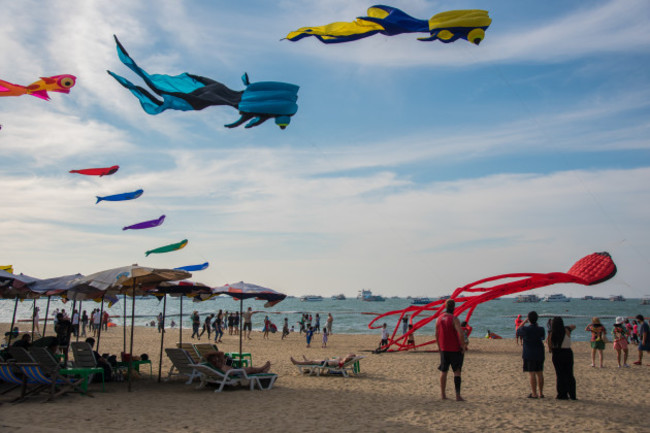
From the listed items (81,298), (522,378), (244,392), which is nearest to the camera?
(244,392)

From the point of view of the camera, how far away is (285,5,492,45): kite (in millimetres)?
8891

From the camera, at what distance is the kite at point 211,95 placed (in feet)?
32.1

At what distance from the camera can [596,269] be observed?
31.8ft

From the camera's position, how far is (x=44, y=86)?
444 inches

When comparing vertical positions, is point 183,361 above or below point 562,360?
below

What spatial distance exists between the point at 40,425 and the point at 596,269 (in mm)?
9490

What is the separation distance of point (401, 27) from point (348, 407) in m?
6.65

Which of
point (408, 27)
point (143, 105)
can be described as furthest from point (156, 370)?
point (408, 27)

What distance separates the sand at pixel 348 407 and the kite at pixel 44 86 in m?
6.09

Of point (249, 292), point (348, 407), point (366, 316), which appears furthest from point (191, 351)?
point (366, 316)

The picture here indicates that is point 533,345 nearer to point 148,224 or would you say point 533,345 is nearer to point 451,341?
point 451,341

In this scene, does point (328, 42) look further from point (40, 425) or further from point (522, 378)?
point (522, 378)

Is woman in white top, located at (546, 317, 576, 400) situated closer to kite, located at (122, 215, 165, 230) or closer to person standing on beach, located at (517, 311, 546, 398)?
person standing on beach, located at (517, 311, 546, 398)

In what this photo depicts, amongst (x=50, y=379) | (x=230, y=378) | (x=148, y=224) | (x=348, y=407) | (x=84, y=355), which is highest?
(x=148, y=224)
